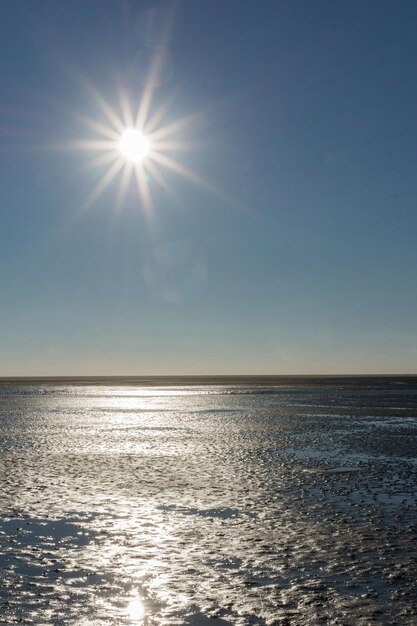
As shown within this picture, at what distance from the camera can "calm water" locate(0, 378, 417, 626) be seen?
797cm

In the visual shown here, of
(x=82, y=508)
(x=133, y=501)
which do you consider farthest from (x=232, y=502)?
(x=82, y=508)

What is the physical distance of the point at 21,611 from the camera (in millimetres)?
7770

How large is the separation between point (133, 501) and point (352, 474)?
7592mm

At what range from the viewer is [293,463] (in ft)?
69.2

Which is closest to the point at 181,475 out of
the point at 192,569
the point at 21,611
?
the point at 192,569

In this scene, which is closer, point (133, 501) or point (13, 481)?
point (133, 501)

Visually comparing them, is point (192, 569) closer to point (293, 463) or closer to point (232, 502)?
point (232, 502)

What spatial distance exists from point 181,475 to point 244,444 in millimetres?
8427

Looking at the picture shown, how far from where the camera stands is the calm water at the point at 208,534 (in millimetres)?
7969

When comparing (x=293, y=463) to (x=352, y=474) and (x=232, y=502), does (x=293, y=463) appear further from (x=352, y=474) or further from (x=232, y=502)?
(x=232, y=502)

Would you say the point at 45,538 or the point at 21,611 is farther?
the point at 45,538

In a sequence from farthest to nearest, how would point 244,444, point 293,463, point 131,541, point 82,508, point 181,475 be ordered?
point 244,444 < point 293,463 < point 181,475 < point 82,508 < point 131,541

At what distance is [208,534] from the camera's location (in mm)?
11602

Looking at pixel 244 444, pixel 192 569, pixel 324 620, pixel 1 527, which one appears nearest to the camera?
pixel 324 620
